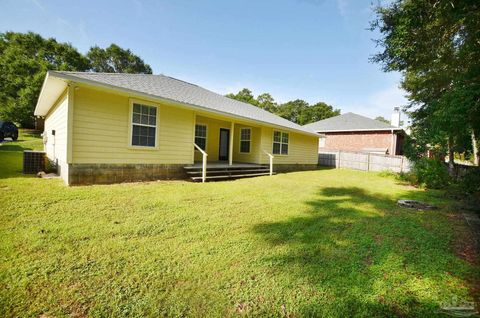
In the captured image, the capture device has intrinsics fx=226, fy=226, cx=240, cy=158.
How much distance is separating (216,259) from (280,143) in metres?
11.1

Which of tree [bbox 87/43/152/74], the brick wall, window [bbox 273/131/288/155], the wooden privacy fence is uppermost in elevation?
tree [bbox 87/43/152/74]

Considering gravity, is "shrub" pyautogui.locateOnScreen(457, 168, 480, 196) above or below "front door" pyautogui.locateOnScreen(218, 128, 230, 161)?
below

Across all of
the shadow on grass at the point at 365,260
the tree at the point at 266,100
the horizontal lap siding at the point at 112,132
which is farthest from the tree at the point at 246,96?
the shadow on grass at the point at 365,260

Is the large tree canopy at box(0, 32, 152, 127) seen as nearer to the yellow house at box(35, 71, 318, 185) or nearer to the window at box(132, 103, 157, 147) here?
the yellow house at box(35, 71, 318, 185)

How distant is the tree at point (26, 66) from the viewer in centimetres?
2291

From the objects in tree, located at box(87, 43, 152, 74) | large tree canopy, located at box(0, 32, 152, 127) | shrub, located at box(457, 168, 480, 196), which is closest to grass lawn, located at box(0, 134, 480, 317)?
shrub, located at box(457, 168, 480, 196)

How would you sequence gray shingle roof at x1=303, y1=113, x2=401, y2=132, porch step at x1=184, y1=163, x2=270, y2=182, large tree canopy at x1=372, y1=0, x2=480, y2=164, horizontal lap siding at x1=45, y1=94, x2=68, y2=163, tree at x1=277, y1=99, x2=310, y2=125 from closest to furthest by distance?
large tree canopy at x1=372, y1=0, x2=480, y2=164 < horizontal lap siding at x1=45, y1=94, x2=68, y2=163 < porch step at x1=184, y1=163, x2=270, y2=182 < gray shingle roof at x1=303, y1=113, x2=401, y2=132 < tree at x1=277, y1=99, x2=310, y2=125

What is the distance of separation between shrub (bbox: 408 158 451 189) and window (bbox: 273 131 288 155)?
21.3 ft

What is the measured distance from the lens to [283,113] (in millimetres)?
48625

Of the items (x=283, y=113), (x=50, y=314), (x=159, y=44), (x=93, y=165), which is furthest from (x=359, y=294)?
(x=283, y=113)

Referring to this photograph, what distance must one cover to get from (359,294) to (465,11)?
6224mm

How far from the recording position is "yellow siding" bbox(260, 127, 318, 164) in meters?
12.3

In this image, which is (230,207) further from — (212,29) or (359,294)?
(212,29)

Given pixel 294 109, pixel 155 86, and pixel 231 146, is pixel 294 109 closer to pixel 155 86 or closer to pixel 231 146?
pixel 231 146
